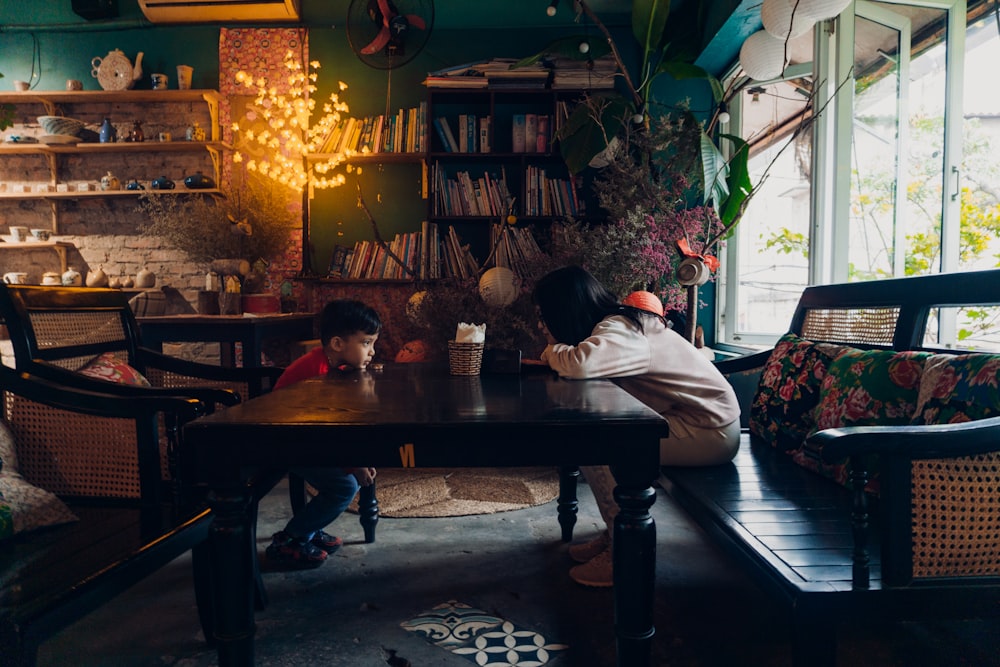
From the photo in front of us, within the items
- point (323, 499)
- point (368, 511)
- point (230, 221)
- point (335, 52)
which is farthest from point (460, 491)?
point (335, 52)

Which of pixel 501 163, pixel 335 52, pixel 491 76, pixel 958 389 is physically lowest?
pixel 958 389

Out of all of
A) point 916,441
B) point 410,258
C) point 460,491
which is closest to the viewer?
point 916,441

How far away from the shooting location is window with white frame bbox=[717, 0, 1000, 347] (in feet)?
8.20

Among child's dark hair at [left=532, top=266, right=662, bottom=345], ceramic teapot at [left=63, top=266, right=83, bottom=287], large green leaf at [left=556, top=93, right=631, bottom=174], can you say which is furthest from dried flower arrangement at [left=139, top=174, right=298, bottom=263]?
child's dark hair at [left=532, top=266, right=662, bottom=345]

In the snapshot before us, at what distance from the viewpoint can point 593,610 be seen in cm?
183

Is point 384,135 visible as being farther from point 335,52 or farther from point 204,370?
point 204,370

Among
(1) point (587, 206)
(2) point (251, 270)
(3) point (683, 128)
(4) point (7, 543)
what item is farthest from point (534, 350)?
(4) point (7, 543)

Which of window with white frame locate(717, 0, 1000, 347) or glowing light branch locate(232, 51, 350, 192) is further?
glowing light branch locate(232, 51, 350, 192)

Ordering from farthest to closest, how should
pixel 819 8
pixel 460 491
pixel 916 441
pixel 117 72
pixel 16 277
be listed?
pixel 16 277, pixel 117 72, pixel 460 491, pixel 819 8, pixel 916 441

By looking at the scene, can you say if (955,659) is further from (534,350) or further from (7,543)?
(534,350)

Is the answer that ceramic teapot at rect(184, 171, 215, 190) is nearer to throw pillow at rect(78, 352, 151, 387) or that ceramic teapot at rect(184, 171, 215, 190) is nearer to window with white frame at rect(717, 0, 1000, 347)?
throw pillow at rect(78, 352, 151, 387)

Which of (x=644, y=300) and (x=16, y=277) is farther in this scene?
(x=16, y=277)

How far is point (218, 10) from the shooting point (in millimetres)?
4473

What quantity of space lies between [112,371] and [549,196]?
9.83 ft
